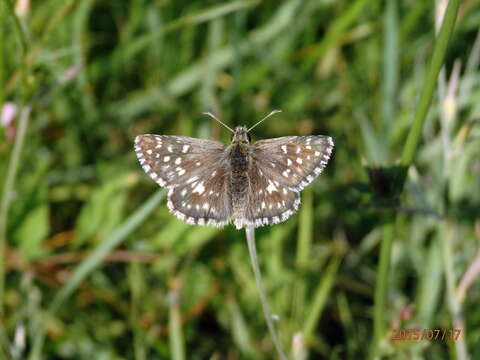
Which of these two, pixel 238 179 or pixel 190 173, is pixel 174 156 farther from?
pixel 238 179

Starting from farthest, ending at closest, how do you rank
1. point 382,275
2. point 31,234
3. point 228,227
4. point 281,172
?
1. point 228,227
2. point 31,234
3. point 281,172
4. point 382,275

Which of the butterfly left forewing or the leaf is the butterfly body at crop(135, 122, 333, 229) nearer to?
the butterfly left forewing

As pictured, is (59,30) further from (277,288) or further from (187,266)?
(277,288)

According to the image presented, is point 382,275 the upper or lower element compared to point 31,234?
lower

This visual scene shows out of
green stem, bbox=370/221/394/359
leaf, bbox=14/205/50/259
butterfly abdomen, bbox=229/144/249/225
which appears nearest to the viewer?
green stem, bbox=370/221/394/359
